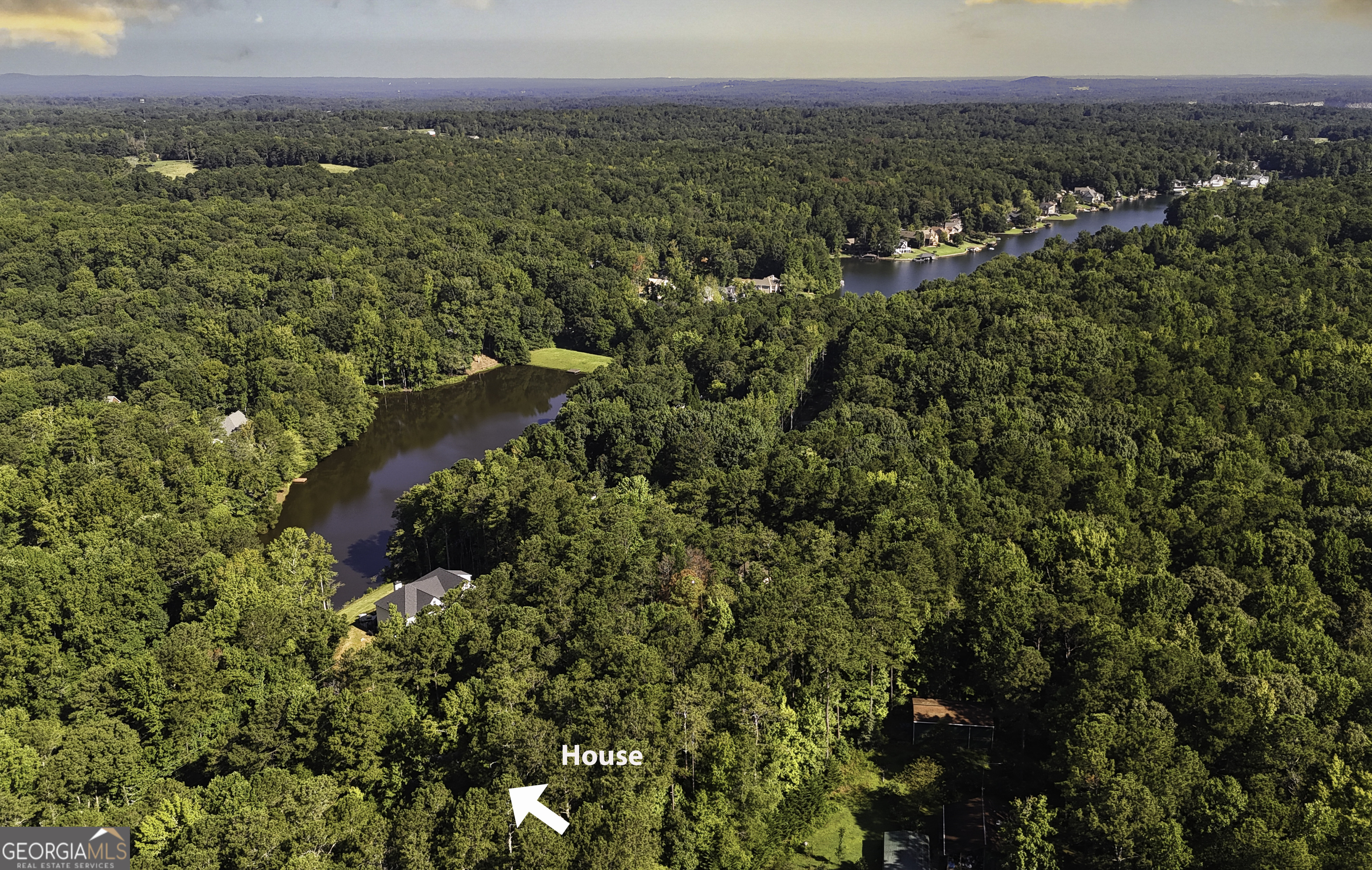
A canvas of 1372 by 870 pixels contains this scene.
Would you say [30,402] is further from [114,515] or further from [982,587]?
[982,587]

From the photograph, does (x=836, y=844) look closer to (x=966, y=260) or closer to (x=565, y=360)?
(x=565, y=360)

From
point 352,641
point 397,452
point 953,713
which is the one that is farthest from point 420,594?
point 397,452

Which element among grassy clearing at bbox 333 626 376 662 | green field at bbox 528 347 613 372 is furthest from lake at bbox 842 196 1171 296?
grassy clearing at bbox 333 626 376 662

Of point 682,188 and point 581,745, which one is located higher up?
point 682,188

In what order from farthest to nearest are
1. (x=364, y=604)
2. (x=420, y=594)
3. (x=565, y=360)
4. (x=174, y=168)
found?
(x=174, y=168)
(x=565, y=360)
(x=364, y=604)
(x=420, y=594)

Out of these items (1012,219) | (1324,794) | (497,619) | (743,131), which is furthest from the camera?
(743,131)

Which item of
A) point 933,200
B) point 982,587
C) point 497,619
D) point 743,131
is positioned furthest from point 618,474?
point 743,131
